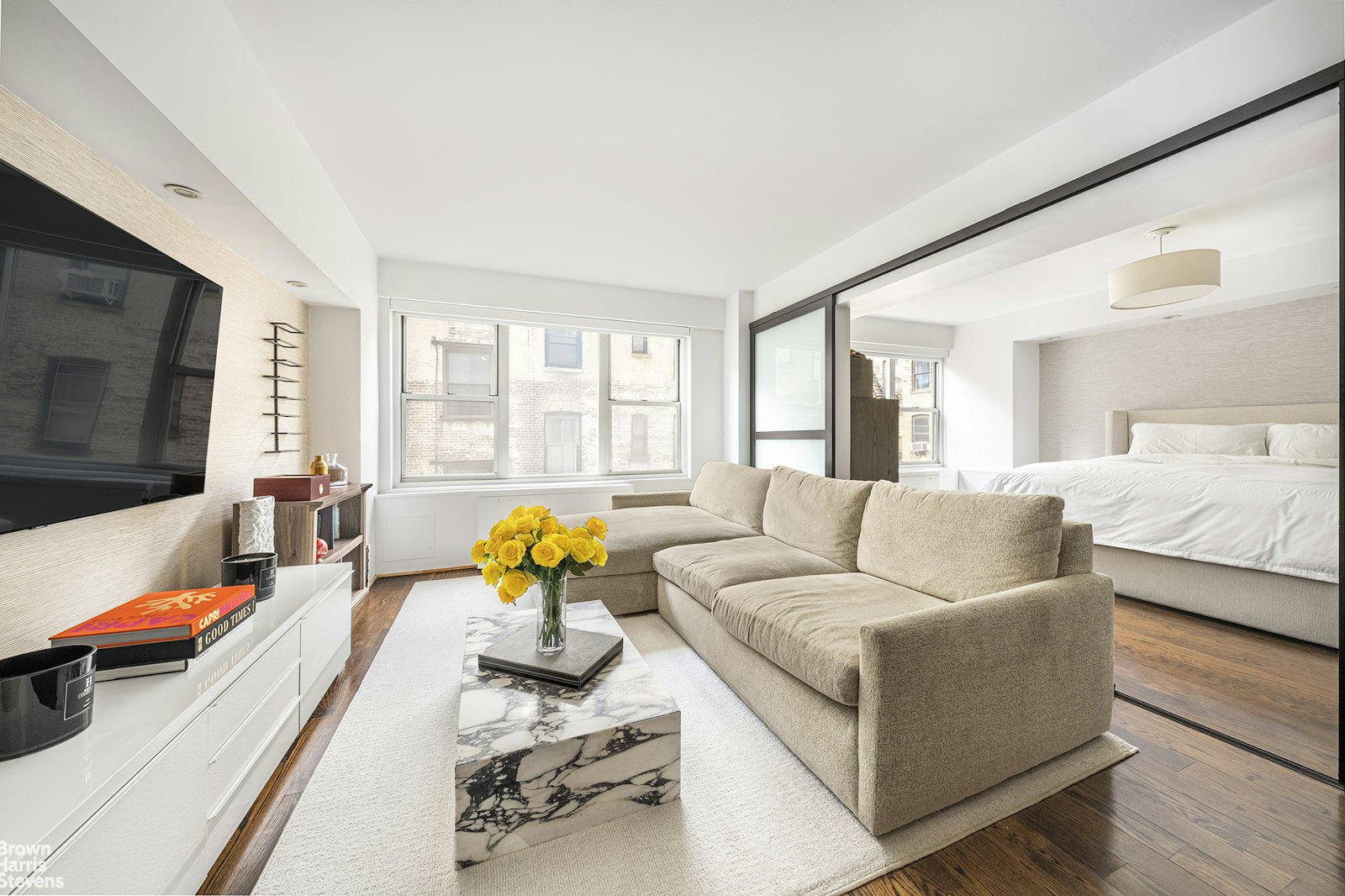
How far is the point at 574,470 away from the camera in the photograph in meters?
4.96

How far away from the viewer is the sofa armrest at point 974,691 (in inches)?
52.6

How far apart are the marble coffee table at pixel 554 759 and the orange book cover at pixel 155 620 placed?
0.75 m

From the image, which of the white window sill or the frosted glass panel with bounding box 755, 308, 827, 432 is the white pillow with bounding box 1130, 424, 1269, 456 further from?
the white window sill

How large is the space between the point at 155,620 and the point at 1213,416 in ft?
22.5

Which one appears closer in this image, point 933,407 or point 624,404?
point 624,404

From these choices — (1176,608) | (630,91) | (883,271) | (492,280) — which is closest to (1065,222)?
(883,271)

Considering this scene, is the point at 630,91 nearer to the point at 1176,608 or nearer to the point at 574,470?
the point at 574,470

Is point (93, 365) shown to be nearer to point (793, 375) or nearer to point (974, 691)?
point (974, 691)

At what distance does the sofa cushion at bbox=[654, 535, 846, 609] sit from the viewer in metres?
2.38

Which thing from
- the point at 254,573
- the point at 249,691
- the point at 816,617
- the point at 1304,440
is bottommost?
the point at 249,691

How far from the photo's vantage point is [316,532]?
2719 mm

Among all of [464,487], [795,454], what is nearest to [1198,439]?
[795,454]

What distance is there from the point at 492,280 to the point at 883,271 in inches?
123

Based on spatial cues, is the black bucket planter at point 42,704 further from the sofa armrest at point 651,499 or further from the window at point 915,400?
the window at point 915,400
